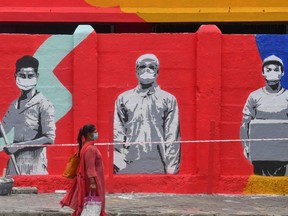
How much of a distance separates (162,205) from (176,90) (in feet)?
8.07

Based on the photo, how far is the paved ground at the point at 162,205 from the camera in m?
10.5

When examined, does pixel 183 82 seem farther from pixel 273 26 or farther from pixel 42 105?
pixel 273 26

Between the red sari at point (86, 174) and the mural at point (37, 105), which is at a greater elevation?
the mural at point (37, 105)

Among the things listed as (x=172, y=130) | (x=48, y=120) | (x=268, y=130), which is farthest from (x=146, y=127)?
(x=268, y=130)

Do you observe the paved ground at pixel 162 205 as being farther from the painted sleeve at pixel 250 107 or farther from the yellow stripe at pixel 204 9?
the yellow stripe at pixel 204 9

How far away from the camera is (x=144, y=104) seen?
1279 cm

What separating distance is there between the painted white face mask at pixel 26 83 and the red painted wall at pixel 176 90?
109mm

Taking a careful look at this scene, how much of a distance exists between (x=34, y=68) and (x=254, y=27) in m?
5.60

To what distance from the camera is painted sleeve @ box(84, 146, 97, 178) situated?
8492 millimetres

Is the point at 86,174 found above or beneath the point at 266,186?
above

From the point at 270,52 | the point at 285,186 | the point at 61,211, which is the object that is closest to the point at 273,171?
the point at 285,186

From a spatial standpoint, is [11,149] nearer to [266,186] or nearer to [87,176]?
[87,176]

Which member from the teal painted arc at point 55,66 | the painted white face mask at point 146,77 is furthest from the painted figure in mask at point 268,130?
the teal painted arc at point 55,66

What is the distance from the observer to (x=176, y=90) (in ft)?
41.9
